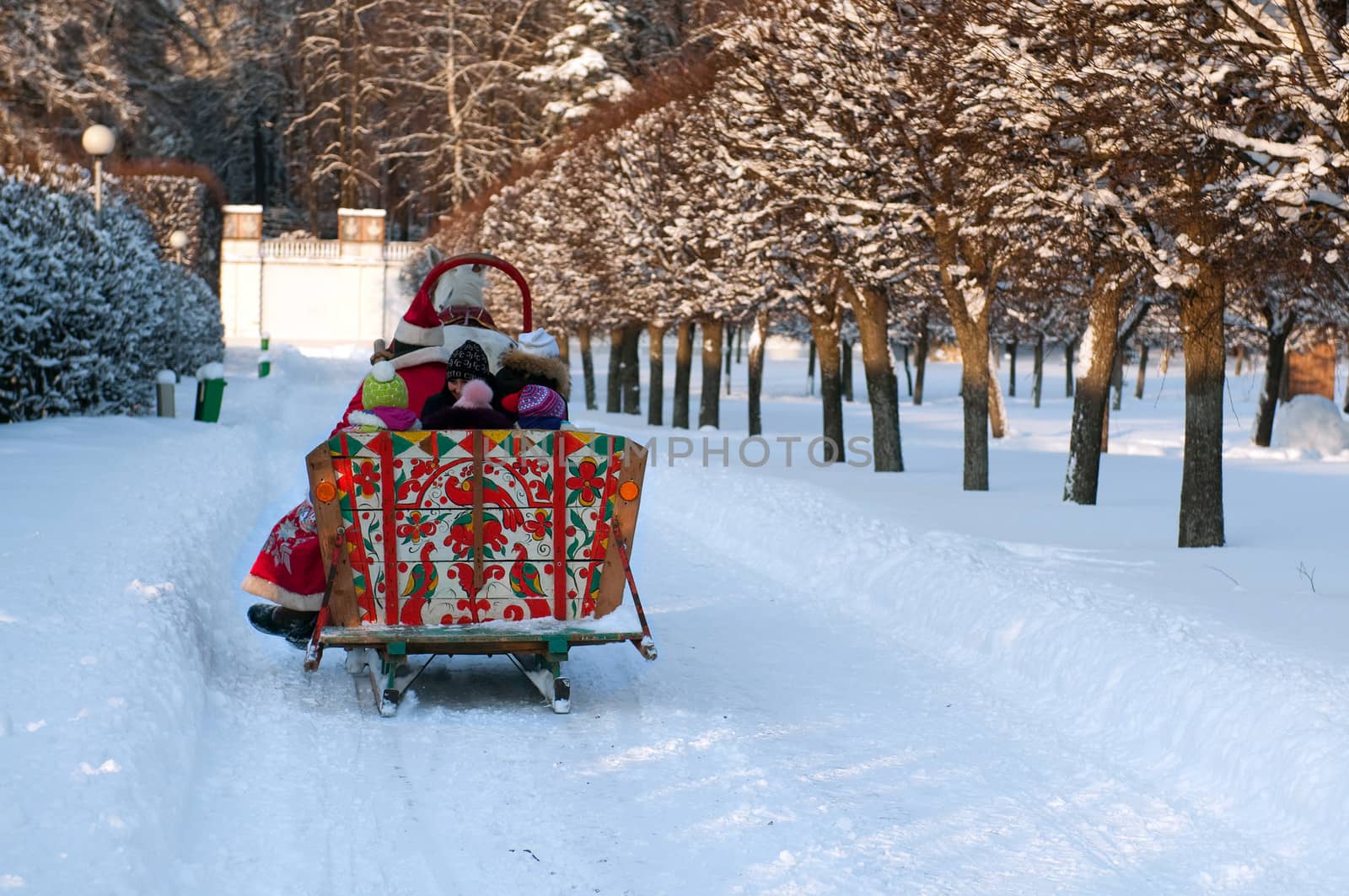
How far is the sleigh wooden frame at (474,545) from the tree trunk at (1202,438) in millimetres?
8323

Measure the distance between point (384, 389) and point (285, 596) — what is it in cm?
132

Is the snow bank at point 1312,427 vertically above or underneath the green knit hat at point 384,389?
underneath

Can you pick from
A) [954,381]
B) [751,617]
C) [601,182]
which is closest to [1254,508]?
[751,617]

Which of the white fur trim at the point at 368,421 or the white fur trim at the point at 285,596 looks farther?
the white fur trim at the point at 285,596

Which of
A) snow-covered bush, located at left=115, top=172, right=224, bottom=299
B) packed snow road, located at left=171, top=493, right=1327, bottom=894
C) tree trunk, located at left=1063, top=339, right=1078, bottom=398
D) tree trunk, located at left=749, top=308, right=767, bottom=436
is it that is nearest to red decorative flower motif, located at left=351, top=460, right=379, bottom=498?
packed snow road, located at left=171, top=493, right=1327, bottom=894

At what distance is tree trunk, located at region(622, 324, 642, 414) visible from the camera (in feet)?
147

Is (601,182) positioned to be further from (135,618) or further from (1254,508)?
(135,618)

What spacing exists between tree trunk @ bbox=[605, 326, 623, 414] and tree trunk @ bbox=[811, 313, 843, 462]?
16.0 meters

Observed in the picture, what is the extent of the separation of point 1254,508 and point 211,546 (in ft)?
45.8

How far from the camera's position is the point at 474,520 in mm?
8070

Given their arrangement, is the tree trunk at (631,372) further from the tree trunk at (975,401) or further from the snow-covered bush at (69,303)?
the tree trunk at (975,401)

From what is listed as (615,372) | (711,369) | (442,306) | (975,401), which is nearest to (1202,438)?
(975,401)

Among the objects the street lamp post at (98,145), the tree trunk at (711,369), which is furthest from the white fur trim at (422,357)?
the tree trunk at (711,369)

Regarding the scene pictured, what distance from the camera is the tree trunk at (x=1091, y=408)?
18750 mm
